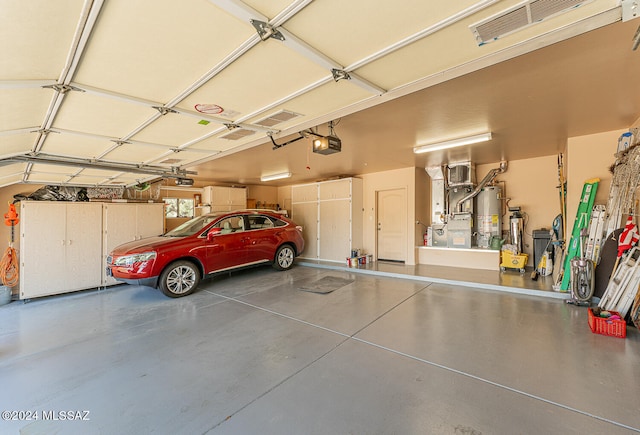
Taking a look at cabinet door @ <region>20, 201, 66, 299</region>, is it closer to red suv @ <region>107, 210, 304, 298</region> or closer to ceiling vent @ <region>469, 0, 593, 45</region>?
red suv @ <region>107, 210, 304, 298</region>

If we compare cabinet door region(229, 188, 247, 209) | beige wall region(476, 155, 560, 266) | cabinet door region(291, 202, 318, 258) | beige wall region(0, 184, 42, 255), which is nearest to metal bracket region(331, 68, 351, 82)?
beige wall region(476, 155, 560, 266)

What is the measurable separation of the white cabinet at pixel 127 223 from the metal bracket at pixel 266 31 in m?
6.12

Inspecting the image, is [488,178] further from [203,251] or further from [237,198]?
[237,198]

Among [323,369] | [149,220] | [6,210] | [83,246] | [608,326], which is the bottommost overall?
[323,369]

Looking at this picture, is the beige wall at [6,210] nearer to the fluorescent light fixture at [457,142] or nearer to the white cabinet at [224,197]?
the white cabinet at [224,197]

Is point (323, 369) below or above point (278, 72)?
below

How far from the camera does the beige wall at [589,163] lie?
412 cm

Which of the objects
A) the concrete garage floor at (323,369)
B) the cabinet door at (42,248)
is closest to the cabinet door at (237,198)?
the cabinet door at (42,248)

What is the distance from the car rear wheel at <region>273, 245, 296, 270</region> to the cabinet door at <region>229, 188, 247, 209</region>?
307 centimetres

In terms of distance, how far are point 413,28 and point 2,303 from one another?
7.42m

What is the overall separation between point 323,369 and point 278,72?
2490 mm

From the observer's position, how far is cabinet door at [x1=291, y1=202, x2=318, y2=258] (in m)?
8.31

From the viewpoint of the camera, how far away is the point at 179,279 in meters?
4.79

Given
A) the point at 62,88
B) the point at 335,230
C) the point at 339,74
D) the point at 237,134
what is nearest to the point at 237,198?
the point at 335,230
